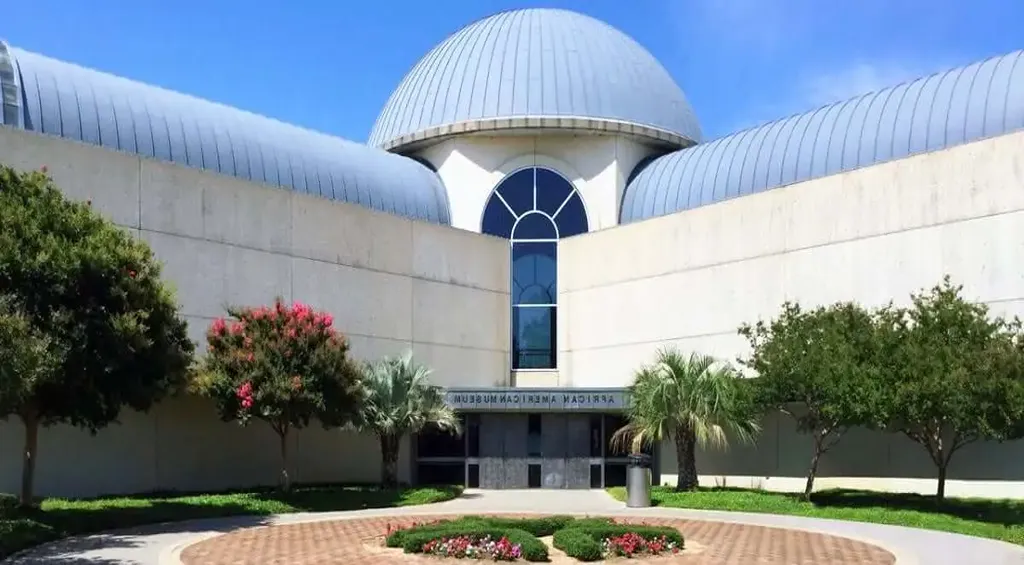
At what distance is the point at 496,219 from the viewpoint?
1559 inches

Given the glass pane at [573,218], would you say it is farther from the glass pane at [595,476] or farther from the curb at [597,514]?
the curb at [597,514]

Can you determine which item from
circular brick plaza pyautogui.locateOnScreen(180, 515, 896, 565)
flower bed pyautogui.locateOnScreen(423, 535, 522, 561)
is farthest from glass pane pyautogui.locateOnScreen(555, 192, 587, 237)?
flower bed pyautogui.locateOnScreen(423, 535, 522, 561)

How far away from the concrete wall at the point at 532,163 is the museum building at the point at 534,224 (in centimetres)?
9

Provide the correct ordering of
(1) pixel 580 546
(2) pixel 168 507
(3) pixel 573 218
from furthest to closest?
(3) pixel 573 218
(2) pixel 168 507
(1) pixel 580 546

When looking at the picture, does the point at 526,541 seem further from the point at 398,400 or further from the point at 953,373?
the point at 398,400

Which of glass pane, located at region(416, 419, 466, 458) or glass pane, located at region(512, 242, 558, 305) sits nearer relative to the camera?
glass pane, located at region(416, 419, 466, 458)

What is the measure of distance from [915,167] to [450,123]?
725 inches

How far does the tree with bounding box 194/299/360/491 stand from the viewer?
2522 cm

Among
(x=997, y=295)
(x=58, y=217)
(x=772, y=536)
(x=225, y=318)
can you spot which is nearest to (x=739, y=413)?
(x=997, y=295)

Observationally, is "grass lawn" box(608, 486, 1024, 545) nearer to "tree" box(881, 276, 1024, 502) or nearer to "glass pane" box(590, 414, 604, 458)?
"tree" box(881, 276, 1024, 502)

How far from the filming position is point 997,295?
2594 cm

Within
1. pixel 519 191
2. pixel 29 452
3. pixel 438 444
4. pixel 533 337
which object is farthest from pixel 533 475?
pixel 29 452

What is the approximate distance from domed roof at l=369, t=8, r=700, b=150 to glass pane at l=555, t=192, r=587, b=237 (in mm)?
2906

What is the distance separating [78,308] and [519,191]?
74.6 ft
